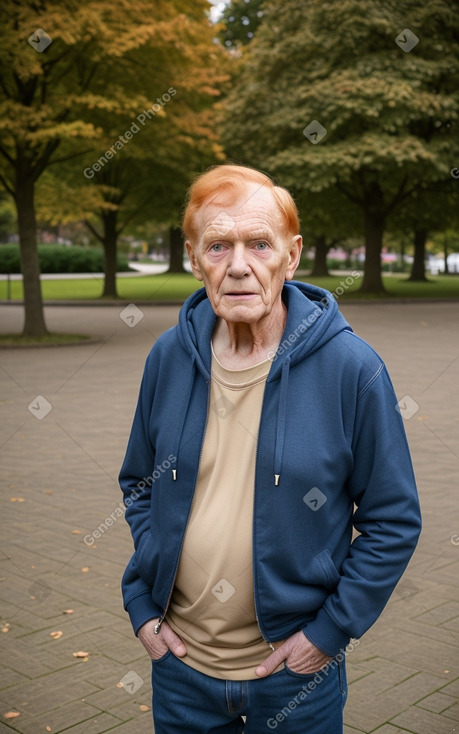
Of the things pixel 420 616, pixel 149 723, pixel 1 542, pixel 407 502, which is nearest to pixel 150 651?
pixel 407 502

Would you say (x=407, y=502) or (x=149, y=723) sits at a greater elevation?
(x=407, y=502)

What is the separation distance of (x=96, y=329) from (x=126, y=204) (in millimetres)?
14322

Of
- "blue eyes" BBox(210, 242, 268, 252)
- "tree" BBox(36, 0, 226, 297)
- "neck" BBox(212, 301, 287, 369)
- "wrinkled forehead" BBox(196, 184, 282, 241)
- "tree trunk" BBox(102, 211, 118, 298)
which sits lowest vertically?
"tree trunk" BBox(102, 211, 118, 298)

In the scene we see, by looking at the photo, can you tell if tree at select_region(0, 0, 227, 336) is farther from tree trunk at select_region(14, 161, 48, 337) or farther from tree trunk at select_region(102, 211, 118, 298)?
tree trunk at select_region(102, 211, 118, 298)

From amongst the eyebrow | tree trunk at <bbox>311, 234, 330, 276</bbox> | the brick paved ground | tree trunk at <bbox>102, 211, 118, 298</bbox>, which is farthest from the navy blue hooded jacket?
tree trunk at <bbox>311, 234, 330, 276</bbox>

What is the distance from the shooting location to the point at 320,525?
6.89ft

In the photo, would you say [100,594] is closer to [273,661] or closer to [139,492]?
[139,492]

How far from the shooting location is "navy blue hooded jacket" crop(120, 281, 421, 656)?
207 cm

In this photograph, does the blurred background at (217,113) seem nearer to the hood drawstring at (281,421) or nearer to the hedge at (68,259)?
the hood drawstring at (281,421)

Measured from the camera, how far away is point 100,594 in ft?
16.7

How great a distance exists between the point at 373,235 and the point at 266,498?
3089 cm

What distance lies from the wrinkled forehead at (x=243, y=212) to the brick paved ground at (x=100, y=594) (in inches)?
96.1

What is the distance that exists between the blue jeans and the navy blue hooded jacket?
4.6 inches

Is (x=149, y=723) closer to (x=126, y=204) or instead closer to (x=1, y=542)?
(x=1, y=542)
